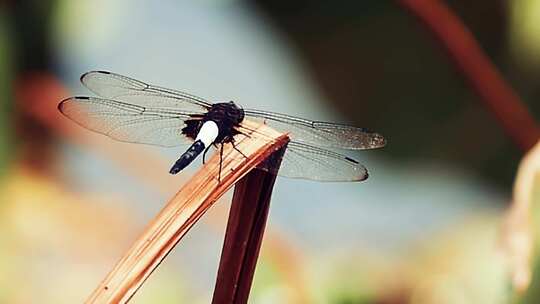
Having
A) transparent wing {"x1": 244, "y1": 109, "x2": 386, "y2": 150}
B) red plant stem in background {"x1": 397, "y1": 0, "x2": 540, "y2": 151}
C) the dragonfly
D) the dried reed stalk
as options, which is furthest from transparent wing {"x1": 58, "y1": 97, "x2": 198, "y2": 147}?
red plant stem in background {"x1": 397, "y1": 0, "x2": 540, "y2": 151}

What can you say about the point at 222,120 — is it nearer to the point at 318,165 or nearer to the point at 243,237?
the point at 318,165

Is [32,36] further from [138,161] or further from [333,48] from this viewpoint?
[333,48]

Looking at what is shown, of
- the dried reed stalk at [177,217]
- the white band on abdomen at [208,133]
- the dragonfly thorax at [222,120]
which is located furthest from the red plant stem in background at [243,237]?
the white band on abdomen at [208,133]

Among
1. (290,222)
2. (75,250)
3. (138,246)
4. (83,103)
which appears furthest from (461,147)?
(138,246)

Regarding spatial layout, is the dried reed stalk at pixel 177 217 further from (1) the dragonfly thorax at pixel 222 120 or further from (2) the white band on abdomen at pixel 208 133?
(2) the white band on abdomen at pixel 208 133

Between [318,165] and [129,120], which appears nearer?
[318,165]

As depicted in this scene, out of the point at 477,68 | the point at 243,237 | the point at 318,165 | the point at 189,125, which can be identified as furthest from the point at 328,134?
the point at 477,68
